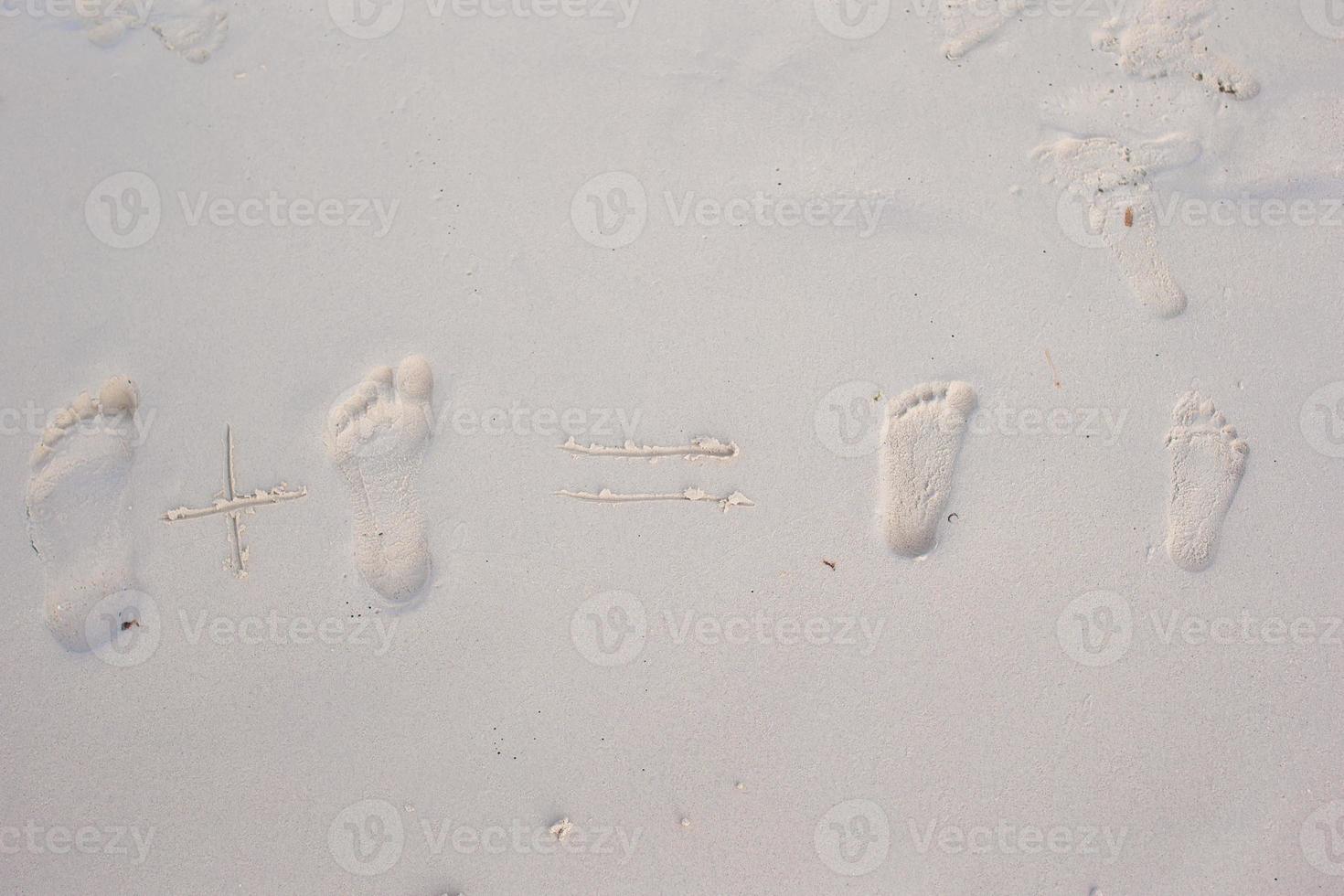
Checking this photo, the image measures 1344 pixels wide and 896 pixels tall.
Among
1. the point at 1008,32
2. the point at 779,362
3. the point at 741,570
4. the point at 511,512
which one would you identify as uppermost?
the point at 1008,32

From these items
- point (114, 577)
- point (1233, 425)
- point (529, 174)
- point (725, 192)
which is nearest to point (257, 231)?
point (529, 174)

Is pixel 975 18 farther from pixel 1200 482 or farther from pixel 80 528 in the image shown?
pixel 80 528

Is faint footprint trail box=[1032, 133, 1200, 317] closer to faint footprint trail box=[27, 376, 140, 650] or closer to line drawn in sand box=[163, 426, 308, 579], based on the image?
line drawn in sand box=[163, 426, 308, 579]

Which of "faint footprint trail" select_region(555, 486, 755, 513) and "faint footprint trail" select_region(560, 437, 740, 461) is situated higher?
"faint footprint trail" select_region(560, 437, 740, 461)

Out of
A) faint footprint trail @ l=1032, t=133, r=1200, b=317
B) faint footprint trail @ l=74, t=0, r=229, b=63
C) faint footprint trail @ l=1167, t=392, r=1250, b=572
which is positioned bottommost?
faint footprint trail @ l=1167, t=392, r=1250, b=572

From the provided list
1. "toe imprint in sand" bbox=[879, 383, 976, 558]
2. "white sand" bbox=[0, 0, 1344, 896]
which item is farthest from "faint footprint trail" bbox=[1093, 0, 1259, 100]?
"toe imprint in sand" bbox=[879, 383, 976, 558]

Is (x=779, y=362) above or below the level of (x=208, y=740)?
above

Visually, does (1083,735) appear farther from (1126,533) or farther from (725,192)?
(725,192)
